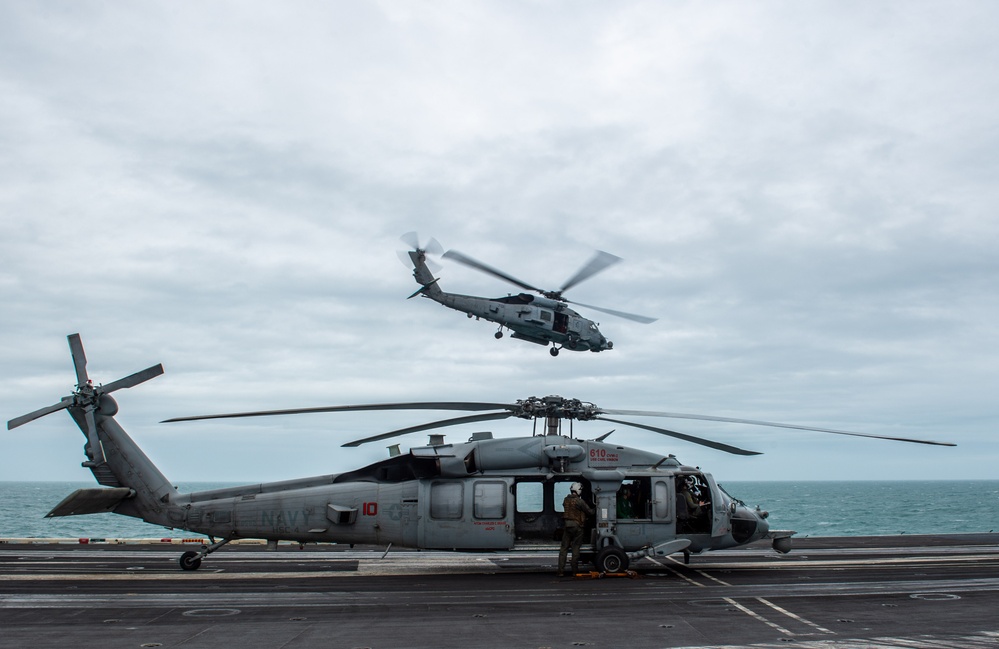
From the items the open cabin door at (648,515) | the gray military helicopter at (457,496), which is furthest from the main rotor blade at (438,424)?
the open cabin door at (648,515)

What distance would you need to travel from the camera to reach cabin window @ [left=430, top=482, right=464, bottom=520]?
1839cm

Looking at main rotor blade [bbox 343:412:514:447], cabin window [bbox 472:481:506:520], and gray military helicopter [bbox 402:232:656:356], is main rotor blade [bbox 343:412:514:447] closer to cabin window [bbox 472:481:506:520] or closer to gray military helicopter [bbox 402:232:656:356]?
cabin window [bbox 472:481:506:520]

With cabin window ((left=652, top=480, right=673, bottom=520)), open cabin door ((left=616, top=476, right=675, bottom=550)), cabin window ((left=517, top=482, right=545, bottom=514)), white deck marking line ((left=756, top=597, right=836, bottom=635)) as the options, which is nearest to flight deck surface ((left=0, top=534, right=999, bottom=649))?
white deck marking line ((left=756, top=597, right=836, bottom=635))

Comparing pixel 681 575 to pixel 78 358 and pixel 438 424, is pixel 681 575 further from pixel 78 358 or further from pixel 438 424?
pixel 78 358

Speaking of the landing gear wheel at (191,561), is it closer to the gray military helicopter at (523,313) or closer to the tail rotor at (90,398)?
the tail rotor at (90,398)

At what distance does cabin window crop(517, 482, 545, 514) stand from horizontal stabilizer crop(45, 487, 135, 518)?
8.68 meters

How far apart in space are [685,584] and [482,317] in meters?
18.5

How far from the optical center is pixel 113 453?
1908 cm

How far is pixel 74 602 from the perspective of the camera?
45.6 ft

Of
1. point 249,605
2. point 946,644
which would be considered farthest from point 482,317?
point 946,644

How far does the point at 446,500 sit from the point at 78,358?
29.5 feet

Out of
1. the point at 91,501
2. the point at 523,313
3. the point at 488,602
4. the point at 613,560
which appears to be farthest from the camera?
the point at 523,313

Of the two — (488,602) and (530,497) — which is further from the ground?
(530,497)

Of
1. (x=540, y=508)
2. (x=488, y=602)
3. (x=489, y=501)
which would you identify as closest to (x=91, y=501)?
(x=489, y=501)
